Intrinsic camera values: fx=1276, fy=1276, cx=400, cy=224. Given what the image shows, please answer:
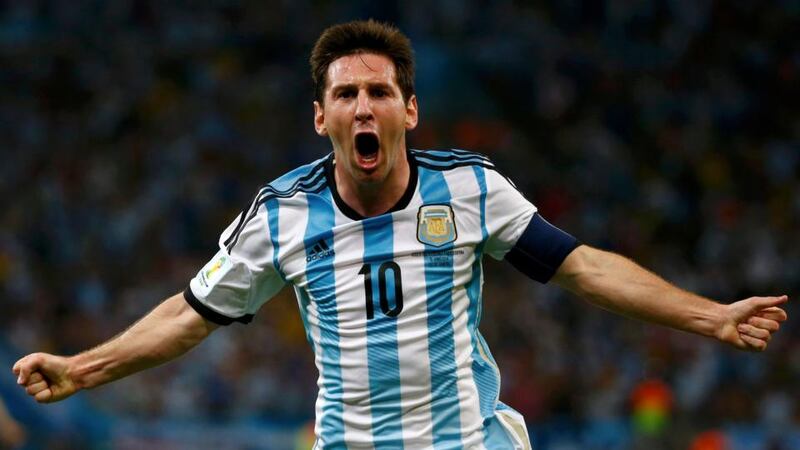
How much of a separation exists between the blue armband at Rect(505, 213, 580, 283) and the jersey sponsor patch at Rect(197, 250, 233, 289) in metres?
0.96

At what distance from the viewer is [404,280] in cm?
410

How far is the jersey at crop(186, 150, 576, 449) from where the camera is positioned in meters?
4.05

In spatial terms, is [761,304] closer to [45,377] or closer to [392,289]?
[392,289]

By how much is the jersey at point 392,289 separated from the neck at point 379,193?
3 centimetres

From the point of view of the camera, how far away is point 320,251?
418 centimetres

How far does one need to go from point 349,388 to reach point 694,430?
6661 mm

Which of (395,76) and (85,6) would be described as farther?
(85,6)

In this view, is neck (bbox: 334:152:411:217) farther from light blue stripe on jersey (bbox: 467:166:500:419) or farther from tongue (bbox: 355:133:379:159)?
light blue stripe on jersey (bbox: 467:166:500:419)

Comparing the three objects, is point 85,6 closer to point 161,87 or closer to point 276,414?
point 161,87

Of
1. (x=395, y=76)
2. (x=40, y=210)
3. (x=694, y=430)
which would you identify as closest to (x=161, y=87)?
(x=40, y=210)

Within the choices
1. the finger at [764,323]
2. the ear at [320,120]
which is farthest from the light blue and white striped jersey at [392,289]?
the finger at [764,323]

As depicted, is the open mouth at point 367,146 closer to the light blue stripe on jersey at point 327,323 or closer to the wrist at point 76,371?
the light blue stripe on jersey at point 327,323

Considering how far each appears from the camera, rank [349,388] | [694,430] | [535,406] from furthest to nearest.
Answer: [535,406] → [694,430] → [349,388]

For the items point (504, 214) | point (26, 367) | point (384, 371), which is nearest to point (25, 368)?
point (26, 367)
